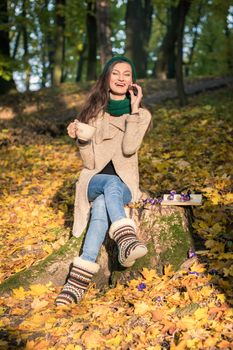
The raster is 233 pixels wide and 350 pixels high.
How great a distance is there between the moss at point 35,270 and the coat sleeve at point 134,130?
1.07 metres

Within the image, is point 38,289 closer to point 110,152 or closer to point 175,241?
point 175,241

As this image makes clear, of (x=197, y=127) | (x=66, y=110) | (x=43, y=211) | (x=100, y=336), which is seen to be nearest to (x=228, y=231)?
(x=100, y=336)

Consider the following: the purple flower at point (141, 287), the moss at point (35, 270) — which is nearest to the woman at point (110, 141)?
the moss at point (35, 270)

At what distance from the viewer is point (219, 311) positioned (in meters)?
3.05

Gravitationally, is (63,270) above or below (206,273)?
below

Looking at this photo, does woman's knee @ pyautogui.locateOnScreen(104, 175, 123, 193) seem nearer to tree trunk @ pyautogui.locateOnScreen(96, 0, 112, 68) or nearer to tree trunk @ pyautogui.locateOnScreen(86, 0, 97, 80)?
tree trunk @ pyautogui.locateOnScreen(96, 0, 112, 68)

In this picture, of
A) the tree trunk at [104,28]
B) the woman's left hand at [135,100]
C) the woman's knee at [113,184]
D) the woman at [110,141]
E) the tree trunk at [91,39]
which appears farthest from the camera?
the tree trunk at [91,39]

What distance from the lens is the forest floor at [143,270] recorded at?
9.96 ft

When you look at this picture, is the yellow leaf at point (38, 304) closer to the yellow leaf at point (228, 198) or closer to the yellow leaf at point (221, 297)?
the yellow leaf at point (221, 297)

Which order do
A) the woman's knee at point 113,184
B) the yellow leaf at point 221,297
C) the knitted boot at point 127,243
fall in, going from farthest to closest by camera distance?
the woman's knee at point 113,184 → the knitted boot at point 127,243 → the yellow leaf at point 221,297

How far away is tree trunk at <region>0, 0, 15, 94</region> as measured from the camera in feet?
34.3

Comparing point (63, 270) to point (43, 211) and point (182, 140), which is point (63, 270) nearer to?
point (43, 211)

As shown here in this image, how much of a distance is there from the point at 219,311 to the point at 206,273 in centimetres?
52

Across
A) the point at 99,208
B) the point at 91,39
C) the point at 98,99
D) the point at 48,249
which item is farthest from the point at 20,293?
the point at 91,39
